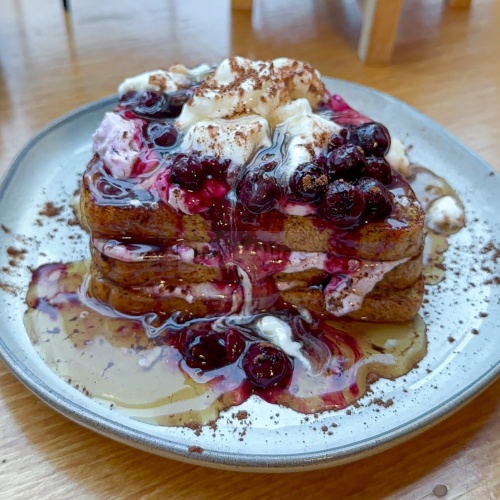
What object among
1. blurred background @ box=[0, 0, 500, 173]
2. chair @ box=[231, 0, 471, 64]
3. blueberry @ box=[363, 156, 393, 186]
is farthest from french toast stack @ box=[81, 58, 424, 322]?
chair @ box=[231, 0, 471, 64]

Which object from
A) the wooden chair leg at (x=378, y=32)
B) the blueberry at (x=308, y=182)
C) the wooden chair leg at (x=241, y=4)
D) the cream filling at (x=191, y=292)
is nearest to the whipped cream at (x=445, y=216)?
the blueberry at (x=308, y=182)

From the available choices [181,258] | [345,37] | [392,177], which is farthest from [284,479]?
[345,37]

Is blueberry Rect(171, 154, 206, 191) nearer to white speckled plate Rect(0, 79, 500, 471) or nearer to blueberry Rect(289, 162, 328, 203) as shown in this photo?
blueberry Rect(289, 162, 328, 203)

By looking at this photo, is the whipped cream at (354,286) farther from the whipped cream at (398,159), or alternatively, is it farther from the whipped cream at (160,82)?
the whipped cream at (160,82)

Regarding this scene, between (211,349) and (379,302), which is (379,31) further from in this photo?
(211,349)

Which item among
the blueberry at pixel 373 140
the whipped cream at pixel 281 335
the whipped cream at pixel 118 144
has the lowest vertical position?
the whipped cream at pixel 281 335

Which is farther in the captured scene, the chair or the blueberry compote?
the chair
